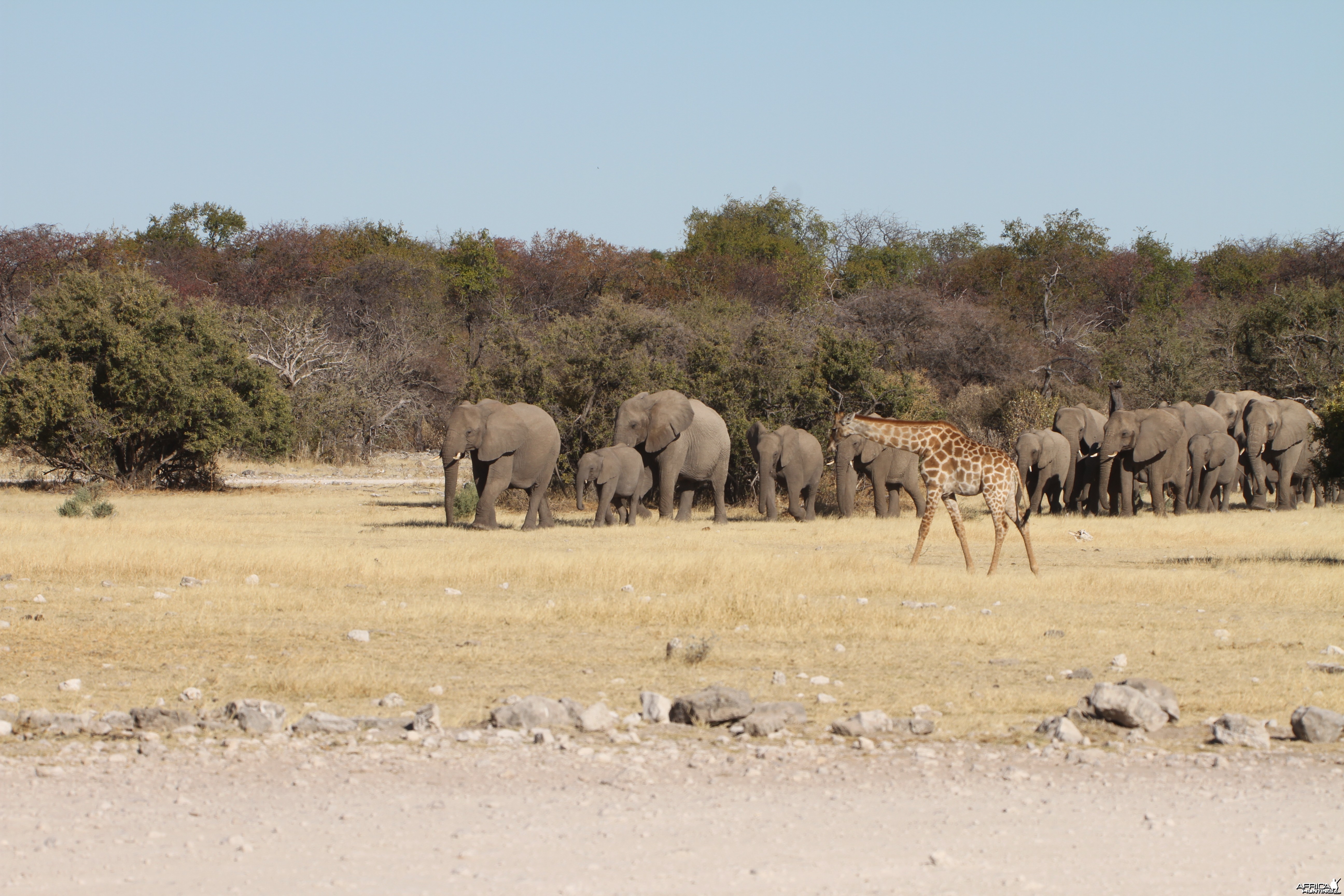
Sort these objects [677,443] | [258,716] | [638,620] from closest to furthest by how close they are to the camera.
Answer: [258,716], [638,620], [677,443]

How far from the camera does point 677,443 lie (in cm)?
2614

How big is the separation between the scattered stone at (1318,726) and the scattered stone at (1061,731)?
1.14m

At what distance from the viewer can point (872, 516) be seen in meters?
28.5

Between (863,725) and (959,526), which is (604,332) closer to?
(959,526)

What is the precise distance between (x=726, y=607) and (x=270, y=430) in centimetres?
2523

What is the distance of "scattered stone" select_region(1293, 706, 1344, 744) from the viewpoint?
7.64m

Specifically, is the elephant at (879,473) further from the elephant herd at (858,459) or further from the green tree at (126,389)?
the green tree at (126,389)

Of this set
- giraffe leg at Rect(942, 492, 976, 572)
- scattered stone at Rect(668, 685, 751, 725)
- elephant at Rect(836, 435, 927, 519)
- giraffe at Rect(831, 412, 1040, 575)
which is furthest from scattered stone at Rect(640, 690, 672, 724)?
elephant at Rect(836, 435, 927, 519)

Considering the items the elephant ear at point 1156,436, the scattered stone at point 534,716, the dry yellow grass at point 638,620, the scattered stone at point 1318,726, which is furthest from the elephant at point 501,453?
the scattered stone at point 1318,726

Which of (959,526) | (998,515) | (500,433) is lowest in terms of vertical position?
(959,526)

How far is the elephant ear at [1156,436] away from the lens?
2908 centimetres

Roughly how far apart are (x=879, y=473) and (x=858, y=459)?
50 centimetres

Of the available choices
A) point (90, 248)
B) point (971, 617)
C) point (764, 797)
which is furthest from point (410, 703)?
point (90, 248)

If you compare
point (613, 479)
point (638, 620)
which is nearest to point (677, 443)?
point (613, 479)
